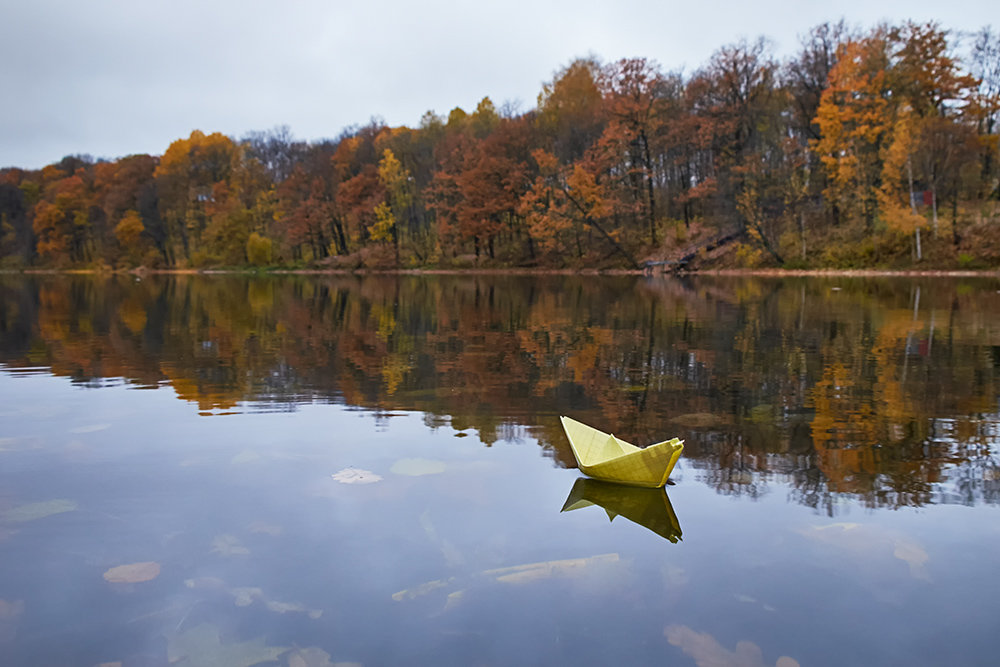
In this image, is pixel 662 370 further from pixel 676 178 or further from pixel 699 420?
pixel 676 178

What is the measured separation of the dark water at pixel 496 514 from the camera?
4.35 meters

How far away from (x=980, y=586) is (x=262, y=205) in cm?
8595

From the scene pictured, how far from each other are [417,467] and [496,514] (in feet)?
5.16

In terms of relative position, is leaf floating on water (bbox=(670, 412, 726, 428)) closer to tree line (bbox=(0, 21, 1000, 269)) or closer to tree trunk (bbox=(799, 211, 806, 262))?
tree line (bbox=(0, 21, 1000, 269))

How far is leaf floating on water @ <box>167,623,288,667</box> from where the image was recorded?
411cm

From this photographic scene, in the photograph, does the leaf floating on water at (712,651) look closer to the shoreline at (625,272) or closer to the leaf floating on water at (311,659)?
the leaf floating on water at (311,659)

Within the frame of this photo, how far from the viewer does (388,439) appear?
8.62m

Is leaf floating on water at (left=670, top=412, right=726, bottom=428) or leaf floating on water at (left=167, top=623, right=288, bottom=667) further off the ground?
leaf floating on water at (left=670, top=412, right=726, bottom=428)

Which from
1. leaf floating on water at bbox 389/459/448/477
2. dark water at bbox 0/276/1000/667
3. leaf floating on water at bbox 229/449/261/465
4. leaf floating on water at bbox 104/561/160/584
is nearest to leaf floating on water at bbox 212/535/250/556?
dark water at bbox 0/276/1000/667

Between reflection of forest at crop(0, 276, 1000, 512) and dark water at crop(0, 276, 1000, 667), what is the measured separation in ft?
0.26

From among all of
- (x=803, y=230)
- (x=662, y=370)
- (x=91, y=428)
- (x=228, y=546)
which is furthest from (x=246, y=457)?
(x=803, y=230)

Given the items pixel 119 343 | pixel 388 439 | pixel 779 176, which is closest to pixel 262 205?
pixel 779 176

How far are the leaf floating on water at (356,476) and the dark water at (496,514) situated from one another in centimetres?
4

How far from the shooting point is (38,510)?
6.44 meters
